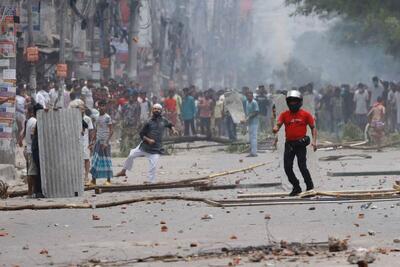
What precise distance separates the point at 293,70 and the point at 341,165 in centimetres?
6805

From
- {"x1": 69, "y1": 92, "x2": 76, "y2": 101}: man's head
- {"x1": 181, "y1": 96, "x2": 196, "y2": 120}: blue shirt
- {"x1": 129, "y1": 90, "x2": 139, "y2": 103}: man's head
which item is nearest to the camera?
{"x1": 69, "y1": 92, "x2": 76, "y2": 101}: man's head

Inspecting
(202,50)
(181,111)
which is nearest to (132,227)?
(181,111)

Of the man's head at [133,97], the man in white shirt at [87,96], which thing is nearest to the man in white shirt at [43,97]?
the man in white shirt at [87,96]

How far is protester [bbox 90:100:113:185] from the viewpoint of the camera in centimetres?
1828

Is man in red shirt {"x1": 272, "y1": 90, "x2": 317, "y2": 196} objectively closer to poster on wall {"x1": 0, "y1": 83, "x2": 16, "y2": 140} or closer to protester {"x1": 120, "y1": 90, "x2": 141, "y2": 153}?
poster on wall {"x1": 0, "y1": 83, "x2": 16, "y2": 140}

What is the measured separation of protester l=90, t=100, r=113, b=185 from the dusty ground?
157 centimetres

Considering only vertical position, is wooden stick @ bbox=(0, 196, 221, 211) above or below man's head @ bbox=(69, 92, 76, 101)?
below

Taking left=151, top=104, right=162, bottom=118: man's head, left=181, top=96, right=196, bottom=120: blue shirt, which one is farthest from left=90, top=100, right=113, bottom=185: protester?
left=181, top=96, right=196, bottom=120: blue shirt

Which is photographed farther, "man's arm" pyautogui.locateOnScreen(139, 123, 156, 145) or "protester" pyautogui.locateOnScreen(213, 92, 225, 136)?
"protester" pyautogui.locateOnScreen(213, 92, 225, 136)

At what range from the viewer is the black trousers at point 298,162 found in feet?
50.7

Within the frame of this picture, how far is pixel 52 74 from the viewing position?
4169cm

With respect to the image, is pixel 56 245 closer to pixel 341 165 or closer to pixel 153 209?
pixel 153 209

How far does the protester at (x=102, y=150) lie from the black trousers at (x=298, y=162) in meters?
3.60

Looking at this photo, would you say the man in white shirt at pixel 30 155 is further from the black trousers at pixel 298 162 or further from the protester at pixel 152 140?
the black trousers at pixel 298 162
